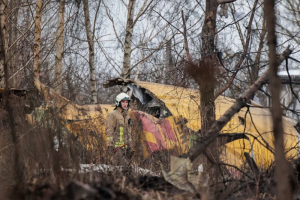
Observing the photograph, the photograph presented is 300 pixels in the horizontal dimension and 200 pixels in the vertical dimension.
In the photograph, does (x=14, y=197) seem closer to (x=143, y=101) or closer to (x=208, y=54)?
(x=208, y=54)

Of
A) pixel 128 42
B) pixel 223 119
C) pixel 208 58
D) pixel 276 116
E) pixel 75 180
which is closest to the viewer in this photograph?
pixel 276 116

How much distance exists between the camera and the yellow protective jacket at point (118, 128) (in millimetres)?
7398

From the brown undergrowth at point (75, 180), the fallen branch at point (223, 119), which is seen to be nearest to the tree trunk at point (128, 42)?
the brown undergrowth at point (75, 180)

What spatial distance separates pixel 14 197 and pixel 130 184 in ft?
2.55

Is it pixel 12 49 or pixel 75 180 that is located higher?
pixel 12 49

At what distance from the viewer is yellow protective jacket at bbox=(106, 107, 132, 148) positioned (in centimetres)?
740

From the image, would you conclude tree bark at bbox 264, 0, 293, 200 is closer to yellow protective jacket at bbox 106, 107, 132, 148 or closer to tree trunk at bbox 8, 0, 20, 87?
yellow protective jacket at bbox 106, 107, 132, 148

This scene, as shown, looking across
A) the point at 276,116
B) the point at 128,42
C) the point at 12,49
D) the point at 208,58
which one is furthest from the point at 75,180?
the point at 128,42

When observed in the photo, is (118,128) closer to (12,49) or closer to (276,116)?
(276,116)

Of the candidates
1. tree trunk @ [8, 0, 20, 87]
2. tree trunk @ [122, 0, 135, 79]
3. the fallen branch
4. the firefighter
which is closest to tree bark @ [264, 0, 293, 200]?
the fallen branch

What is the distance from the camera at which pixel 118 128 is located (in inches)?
315

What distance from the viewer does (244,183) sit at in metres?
3.44

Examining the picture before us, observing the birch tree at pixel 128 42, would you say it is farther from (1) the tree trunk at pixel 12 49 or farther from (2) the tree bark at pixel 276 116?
(2) the tree bark at pixel 276 116

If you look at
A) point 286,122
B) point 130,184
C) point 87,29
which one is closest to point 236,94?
point 286,122
